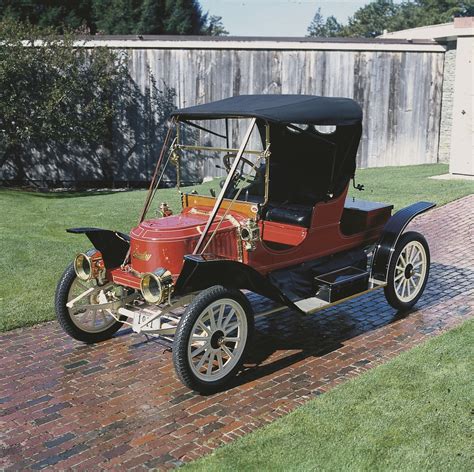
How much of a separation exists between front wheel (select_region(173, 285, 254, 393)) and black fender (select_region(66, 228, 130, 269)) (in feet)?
3.68

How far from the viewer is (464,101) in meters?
13.7

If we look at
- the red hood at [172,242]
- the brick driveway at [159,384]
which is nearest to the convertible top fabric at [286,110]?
the red hood at [172,242]

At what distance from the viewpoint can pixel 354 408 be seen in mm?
4758

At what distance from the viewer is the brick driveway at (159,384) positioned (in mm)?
4430

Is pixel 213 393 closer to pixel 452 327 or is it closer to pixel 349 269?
pixel 349 269

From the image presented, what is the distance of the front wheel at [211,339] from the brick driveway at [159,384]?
167 mm

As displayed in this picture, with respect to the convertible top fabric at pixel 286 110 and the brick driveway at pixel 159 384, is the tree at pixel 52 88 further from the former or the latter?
the convertible top fabric at pixel 286 110

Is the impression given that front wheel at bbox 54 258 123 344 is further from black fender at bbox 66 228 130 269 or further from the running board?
the running board

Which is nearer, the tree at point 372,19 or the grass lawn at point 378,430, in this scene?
the grass lawn at point 378,430

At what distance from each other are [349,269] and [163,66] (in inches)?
392

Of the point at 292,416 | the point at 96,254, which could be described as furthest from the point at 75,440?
the point at 96,254

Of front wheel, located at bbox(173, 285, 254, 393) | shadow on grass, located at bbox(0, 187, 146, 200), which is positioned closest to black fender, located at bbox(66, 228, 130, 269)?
front wheel, located at bbox(173, 285, 254, 393)

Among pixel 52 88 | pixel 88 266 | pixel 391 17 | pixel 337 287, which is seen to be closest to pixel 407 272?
pixel 337 287

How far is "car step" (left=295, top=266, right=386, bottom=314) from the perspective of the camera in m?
5.96
